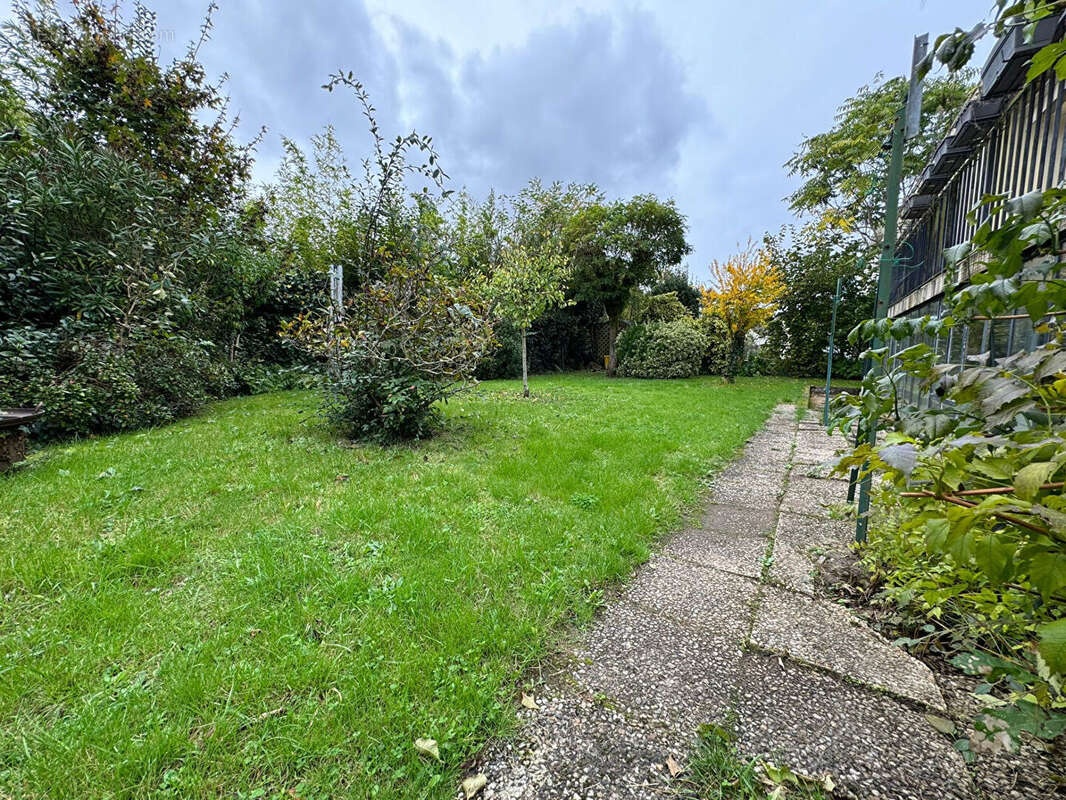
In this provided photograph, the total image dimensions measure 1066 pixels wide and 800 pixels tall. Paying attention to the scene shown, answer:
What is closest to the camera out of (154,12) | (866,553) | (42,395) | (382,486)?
(866,553)

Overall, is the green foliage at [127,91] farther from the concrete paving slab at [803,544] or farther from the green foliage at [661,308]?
the green foliage at [661,308]

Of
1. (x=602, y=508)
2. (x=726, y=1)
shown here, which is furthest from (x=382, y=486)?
(x=726, y=1)

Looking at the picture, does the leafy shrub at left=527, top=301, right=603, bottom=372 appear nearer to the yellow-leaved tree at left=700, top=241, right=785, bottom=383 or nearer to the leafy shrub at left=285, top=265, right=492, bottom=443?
the yellow-leaved tree at left=700, top=241, right=785, bottom=383

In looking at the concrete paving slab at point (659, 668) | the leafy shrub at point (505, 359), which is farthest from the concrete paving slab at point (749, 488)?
the leafy shrub at point (505, 359)

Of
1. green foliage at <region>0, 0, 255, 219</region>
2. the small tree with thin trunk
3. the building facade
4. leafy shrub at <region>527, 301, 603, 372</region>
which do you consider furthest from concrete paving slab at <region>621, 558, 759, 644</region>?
leafy shrub at <region>527, 301, 603, 372</region>

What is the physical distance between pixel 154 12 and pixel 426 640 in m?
9.82

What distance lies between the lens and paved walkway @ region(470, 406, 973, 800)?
43.5 inches

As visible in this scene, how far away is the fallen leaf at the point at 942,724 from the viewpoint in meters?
1.19

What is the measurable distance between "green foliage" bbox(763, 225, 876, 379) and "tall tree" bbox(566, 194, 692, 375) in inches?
153

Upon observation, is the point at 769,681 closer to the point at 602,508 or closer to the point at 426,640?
the point at 426,640

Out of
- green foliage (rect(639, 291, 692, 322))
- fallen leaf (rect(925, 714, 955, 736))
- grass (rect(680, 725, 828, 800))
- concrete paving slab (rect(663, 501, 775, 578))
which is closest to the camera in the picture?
grass (rect(680, 725, 828, 800))

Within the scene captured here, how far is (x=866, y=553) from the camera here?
1991 mm

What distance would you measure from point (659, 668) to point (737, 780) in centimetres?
41

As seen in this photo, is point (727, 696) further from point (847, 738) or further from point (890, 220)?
point (890, 220)
